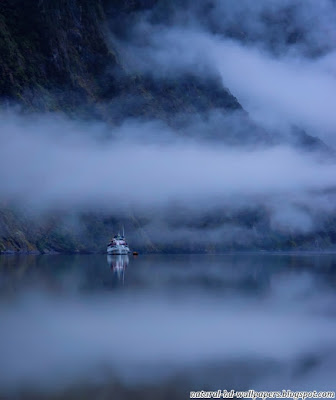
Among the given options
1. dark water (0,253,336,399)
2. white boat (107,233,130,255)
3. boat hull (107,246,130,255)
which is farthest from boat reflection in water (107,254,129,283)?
white boat (107,233,130,255)

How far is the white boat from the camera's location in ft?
474

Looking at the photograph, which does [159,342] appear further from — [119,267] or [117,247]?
[117,247]

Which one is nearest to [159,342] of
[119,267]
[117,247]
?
[119,267]

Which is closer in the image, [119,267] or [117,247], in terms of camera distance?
[119,267]

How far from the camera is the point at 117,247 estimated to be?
475 feet

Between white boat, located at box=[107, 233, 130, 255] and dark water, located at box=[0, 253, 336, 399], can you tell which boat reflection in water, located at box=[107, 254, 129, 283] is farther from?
white boat, located at box=[107, 233, 130, 255]

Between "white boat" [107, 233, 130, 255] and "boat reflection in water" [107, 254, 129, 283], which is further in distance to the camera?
"white boat" [107, 233, 130, 255]

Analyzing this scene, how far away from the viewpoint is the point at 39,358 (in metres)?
21.5

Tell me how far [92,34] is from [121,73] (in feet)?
46.3

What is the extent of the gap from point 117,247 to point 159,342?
120174 mm

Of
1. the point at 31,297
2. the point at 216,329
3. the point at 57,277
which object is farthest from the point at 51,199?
the point at 216,329

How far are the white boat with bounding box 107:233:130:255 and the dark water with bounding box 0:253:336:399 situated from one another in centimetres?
9889

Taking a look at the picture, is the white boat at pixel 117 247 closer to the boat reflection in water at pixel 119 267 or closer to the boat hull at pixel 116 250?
the boat hull at pixel 116 250

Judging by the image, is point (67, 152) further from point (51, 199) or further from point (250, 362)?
point (250, 362)
